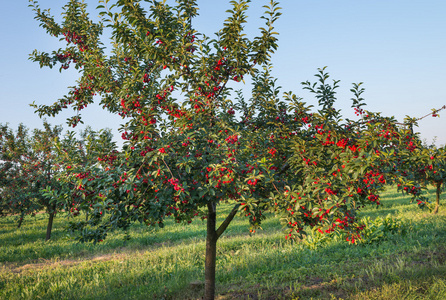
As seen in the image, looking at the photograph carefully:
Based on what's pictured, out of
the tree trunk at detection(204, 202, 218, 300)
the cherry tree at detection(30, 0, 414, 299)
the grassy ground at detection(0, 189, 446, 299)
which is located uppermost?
the cherry tree at detection(30, 0, 414, 299)

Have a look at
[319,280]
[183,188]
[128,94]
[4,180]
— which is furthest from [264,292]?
[4,180]

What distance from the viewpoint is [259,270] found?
8164 millimetres

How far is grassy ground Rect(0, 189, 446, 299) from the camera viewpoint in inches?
256

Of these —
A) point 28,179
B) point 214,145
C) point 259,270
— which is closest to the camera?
point 214,145

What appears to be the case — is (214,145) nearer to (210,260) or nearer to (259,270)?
(210,260)

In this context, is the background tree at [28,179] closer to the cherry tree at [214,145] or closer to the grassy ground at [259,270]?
the grassy ground at [259,270]

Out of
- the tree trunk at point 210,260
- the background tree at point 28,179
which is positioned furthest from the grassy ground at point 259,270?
the background tree at point 28,179

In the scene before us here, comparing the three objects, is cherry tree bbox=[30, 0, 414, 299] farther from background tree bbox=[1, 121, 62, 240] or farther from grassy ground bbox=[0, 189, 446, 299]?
background tree bbox=[1, 121, 62, 240]

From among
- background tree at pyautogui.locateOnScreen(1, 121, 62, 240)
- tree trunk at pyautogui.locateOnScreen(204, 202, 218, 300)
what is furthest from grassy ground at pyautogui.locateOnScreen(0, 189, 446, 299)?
background tree at pyautogui.locateOnScreen(1, 121, 62, 240)

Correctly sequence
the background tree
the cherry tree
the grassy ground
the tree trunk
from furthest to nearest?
the background tree
the grassy ground
the tree trunk
the cherry tree

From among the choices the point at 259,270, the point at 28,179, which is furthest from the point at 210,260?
the point at 28,179

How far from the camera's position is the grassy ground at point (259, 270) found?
21.4 ft

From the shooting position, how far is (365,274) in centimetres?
720

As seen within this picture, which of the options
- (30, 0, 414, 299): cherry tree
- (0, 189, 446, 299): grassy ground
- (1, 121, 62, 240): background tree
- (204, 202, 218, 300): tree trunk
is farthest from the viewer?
(1, 121, 62, 240): background tree
